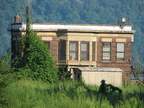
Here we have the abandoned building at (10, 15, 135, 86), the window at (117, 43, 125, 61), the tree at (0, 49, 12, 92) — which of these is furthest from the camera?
the window at (117, 43, 125, 61)

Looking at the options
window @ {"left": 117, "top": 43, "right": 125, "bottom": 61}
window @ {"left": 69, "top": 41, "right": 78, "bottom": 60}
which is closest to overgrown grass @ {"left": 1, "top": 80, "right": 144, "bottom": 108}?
window @ {"left": 69, "top": 41, "right": 78, "bottom": 60}

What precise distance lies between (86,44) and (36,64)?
1127 cm

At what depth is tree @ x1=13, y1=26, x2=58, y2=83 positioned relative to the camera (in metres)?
36.3

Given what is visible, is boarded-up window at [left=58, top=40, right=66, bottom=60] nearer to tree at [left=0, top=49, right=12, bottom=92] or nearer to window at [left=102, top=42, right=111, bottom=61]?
window at [left=102, top=42, right=111, bottom=61]

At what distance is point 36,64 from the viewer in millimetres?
37344

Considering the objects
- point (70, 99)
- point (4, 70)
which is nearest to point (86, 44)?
point (4, 70)

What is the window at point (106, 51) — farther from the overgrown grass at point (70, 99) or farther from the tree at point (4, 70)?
the tree at point (4, 70)

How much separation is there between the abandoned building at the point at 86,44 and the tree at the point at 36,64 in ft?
26.5

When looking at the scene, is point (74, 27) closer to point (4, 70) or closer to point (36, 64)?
point (36, 64)

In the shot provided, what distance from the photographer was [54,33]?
47781 millimetres

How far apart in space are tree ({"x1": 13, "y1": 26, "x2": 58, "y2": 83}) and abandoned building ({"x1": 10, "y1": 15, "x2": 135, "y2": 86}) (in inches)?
318

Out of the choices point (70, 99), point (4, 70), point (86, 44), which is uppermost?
point (86, 44)

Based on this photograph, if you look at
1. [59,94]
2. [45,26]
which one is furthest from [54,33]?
[59,94]

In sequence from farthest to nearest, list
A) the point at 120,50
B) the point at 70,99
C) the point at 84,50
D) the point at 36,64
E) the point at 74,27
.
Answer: the point at 120,50 → the point at 74,27 → the point at 84,50 → the point at 36,64 → the point at 70,99
